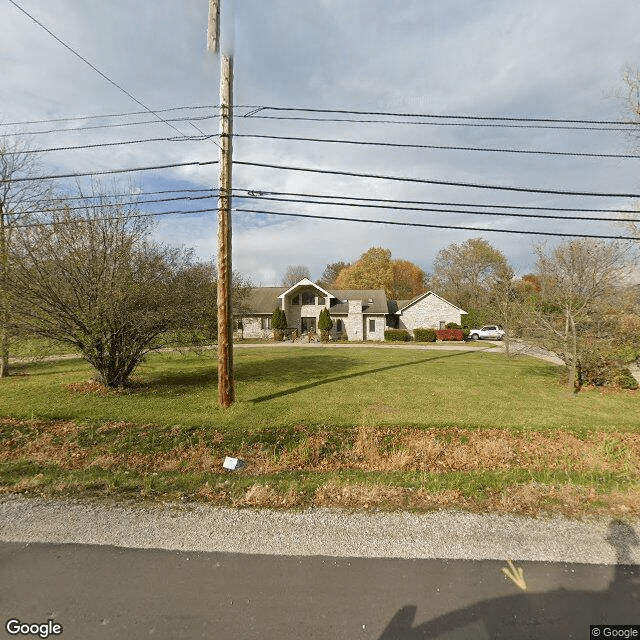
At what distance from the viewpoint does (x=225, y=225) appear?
28.1ft

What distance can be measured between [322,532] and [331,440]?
3998mm

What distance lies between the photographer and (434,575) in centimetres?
315

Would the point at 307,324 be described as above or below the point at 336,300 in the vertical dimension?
below

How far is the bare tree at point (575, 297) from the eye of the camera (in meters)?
11.7

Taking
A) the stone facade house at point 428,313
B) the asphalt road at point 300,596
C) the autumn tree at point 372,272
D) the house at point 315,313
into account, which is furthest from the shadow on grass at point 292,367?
the autumn tree at point 372,272

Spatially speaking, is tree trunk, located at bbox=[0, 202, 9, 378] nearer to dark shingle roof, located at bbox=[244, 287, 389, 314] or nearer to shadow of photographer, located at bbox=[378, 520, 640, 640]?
shadow of photographer, located at bbox=[378, 520, 640, 640]

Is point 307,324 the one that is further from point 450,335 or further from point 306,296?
point 450,335

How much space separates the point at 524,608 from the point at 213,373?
12.5 m

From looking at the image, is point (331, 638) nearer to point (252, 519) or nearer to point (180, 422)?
point (252, 519)

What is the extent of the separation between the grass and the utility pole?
1.32 meters

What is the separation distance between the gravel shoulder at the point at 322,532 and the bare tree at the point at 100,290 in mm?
6427

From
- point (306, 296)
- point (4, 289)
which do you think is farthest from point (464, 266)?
point (4, 289)

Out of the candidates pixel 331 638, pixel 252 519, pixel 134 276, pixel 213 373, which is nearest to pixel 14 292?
pixel 134 276

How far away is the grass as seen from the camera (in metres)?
4.74
